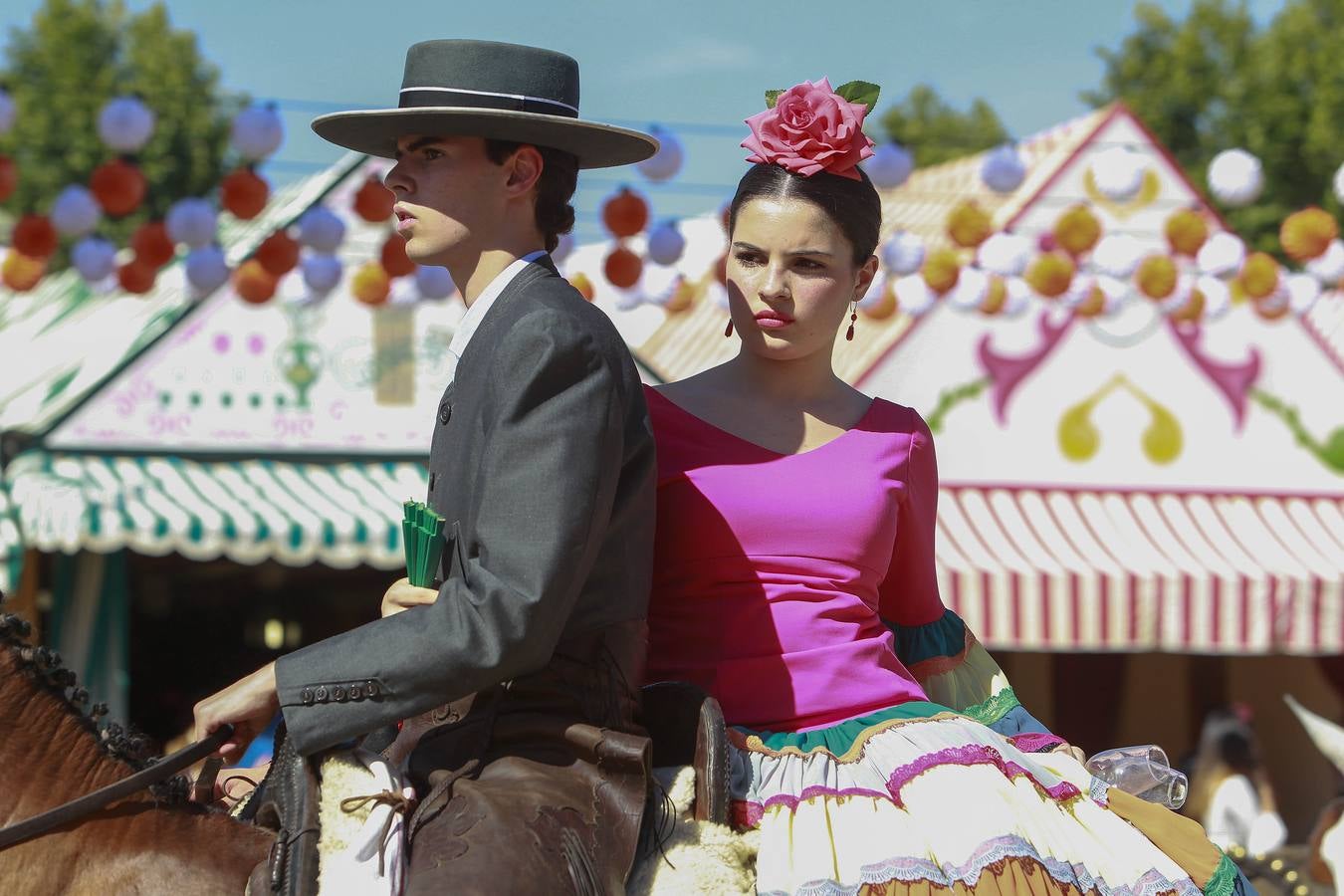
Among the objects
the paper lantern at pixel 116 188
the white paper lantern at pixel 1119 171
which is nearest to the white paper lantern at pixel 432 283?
the paper lantern at pixel 116 188

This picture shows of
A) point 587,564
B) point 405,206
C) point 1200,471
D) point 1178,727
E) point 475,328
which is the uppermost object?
point 405,206

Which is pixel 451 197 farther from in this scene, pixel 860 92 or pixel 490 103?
pixel 860 92

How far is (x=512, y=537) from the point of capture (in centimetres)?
234

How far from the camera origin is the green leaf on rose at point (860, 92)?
10.3 ft

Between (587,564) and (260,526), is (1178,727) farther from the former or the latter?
(587,564)

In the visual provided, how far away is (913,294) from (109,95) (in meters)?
18.0

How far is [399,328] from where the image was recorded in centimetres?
1022

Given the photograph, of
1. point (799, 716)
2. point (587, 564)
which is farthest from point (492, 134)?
point (799, 716)

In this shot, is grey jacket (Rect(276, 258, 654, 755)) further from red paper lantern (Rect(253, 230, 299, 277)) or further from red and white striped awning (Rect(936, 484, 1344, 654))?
red and white striped awning (Rect(936, 484, 1344, 654))

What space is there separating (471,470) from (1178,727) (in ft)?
38.3

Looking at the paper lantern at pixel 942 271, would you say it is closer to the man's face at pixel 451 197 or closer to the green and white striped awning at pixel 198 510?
the green and white striped awning at pixel 198 510

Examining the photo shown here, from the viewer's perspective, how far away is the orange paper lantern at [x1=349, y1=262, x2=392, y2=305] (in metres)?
9.38

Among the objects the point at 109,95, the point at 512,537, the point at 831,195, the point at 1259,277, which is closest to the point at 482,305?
the point at 512,537

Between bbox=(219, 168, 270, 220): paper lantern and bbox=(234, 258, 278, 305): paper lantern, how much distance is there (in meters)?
0.73
